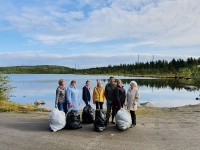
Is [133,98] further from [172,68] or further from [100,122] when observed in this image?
[172,68]

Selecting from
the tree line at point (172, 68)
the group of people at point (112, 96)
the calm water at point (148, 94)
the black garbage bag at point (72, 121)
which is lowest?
the calm water at point (148, 94)

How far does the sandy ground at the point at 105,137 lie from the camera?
627cm

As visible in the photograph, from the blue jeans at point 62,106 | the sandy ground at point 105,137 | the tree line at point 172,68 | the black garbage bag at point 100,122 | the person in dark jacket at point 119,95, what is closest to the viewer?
the sandy ground at point 105,137

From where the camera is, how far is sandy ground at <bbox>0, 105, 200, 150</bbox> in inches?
247

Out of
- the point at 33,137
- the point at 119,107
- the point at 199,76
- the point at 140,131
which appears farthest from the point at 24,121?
the point at 199,76

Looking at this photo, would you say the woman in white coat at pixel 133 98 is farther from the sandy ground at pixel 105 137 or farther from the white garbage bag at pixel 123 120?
the sandy ground at pixel 105 137

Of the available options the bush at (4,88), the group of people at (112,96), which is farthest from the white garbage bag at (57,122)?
the bush at (4,88)

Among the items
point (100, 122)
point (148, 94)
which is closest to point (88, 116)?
point (100, 122)

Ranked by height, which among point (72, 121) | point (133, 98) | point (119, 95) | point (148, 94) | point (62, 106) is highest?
point (119, 95)

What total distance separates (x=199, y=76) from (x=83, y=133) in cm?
5795

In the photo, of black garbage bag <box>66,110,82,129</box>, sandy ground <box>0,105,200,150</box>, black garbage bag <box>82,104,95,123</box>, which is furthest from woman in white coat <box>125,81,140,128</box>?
black garbage bag <box>66,110,82,129</box>

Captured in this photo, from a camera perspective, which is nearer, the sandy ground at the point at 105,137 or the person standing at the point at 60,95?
the sandy ground at the point at 105,137

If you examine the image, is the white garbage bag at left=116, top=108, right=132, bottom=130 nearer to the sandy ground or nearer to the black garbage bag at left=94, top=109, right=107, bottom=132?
the sandy ground

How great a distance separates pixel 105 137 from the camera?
7.14 metres
